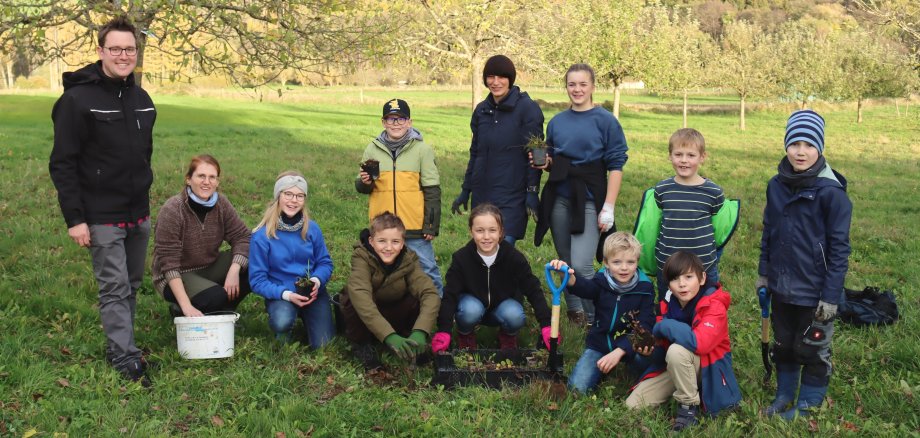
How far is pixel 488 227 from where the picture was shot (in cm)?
539

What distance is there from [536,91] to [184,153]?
49009mm

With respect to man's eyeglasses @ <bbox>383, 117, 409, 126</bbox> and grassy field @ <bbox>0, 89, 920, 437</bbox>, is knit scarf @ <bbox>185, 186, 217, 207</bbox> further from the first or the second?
man's eyeglasses @ <bbox>383, 117, 409, 126</bbox>

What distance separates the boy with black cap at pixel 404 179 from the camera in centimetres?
605

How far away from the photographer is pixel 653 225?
5.28 meters

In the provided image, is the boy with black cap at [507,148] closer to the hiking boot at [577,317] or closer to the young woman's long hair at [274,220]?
the hiking boot at [577,317]

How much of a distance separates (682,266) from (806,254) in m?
0.70

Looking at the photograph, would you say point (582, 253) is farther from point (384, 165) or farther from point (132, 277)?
point (132, 277)

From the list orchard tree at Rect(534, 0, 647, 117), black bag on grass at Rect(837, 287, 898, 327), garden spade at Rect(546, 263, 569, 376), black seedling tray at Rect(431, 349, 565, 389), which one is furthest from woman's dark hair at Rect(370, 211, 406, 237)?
orchard tree at Rect(534, 0, 647, 117)

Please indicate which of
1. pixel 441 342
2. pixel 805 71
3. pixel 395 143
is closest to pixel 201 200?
pixel 395 143

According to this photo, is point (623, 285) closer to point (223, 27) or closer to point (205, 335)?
point (205, 335)

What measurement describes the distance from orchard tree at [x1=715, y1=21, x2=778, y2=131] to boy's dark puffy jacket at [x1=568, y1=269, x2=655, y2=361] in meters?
35.1

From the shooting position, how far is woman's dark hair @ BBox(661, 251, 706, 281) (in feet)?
15.0

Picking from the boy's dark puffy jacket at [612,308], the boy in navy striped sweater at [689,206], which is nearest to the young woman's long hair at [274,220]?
the boy's dark puffy jacket at [612,308]

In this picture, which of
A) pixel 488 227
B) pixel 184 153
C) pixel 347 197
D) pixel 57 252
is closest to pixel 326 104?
pixel 184 153
